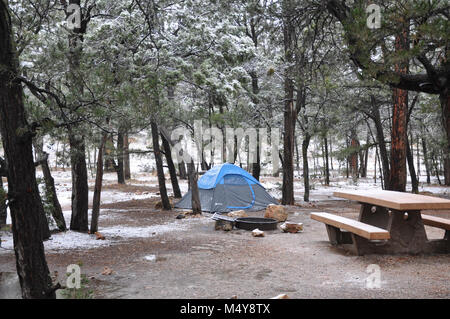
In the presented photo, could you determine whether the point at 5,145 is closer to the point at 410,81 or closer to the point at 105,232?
the point at 410,81

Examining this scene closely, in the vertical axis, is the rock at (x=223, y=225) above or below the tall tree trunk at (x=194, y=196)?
below

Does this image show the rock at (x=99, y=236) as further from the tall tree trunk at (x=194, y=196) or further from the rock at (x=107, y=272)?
the tall tree trunk at (x=194, y=196)

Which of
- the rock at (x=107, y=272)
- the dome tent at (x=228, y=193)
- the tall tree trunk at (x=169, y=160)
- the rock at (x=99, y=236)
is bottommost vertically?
the rock at (x=99, y=236)

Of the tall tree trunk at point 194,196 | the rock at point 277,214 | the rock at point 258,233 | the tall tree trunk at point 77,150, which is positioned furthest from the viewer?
the tall tree trunk at point 194,196

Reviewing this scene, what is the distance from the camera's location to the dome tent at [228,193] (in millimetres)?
12555

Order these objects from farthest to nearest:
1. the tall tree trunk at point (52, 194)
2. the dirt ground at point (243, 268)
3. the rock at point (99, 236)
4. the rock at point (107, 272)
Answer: the rock at point (99, 236)
the tall tree trunk at point (52, 194)
the rock at point (107, 272)
the dirt ground at point (243, 268)

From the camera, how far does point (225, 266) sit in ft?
18.9

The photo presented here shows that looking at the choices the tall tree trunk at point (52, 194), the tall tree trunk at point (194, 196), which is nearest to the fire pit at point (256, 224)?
the tall tree trunk at point (194, 196)

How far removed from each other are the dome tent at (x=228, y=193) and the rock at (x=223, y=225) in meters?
3.00

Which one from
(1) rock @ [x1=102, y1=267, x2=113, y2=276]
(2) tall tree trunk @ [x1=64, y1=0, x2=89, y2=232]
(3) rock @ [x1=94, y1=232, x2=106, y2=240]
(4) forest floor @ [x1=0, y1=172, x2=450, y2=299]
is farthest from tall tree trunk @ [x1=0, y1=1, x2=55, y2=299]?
(3) rock @ [x1=94, y1=232, x2=106, y2=240]

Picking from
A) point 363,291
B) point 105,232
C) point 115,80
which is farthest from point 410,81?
point 105,232

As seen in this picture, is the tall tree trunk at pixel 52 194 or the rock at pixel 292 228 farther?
the rock at pixel 292 228

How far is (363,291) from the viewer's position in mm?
4266

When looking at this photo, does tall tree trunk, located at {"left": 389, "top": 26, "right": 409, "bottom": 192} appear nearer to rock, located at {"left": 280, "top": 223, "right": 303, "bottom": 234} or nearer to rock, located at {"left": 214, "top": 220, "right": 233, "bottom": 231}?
rock, located at {"left": 280, "top": 223, "right": 303, "bottom": 234}
